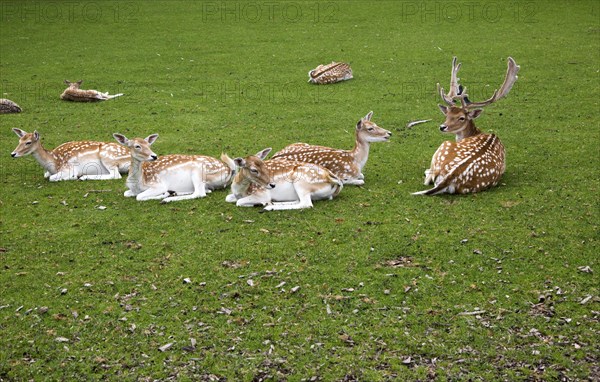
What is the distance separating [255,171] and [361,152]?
4.99 feet

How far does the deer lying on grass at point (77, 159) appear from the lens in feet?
30.3

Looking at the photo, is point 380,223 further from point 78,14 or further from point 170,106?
point 78,14

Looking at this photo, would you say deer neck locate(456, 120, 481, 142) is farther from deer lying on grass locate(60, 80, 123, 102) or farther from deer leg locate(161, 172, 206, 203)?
deer lying on grass locate(60, 80, 123, 102)

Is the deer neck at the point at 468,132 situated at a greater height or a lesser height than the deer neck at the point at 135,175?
greater

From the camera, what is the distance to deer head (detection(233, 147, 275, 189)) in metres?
7.88

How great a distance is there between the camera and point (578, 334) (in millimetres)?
5379

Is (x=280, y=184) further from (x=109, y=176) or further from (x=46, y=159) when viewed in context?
(x=46, y=159)

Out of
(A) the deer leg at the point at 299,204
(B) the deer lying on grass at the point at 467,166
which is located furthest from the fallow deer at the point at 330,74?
(A) the deer leg at the point at 299,204

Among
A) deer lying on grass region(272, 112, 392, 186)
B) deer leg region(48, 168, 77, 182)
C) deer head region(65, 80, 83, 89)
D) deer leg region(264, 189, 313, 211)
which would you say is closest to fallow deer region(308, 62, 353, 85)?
deer head region(65, 80, 83, 89)

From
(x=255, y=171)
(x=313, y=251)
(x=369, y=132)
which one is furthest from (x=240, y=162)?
(x=369, y=132)

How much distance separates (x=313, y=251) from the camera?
6.81 m

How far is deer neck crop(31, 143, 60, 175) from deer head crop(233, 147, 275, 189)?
8.66 ft

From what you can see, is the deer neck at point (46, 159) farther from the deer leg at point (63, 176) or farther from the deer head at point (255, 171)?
the deer head at point (255, 171)

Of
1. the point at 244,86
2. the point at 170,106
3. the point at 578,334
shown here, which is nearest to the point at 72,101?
the point at 170,106
